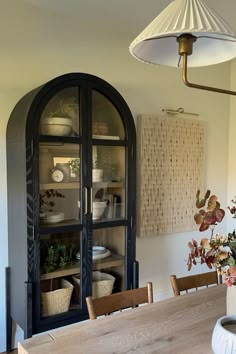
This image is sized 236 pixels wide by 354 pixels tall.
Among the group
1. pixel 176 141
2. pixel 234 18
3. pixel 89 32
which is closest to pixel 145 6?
pixel 89 32

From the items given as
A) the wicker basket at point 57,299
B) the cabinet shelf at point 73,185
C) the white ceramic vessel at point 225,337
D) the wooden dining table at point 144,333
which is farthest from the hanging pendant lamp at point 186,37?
the wicker basket at point 57,299

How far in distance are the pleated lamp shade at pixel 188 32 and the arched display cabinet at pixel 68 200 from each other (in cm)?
99

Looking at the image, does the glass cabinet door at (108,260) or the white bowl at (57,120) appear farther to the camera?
the glass cabinet door at (108,260)

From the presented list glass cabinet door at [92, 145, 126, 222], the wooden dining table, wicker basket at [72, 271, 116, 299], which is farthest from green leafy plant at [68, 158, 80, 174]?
the wooden dining table

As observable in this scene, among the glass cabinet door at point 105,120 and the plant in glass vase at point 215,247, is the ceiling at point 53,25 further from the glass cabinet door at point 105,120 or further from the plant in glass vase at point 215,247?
the plant in glass vase at point 215,247

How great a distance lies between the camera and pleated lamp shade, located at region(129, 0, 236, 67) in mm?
863

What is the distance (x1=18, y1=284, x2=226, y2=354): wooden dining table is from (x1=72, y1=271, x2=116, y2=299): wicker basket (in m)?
0.89

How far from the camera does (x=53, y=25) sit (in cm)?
238

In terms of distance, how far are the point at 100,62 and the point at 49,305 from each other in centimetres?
187

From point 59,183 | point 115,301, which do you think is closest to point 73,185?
point 59,183

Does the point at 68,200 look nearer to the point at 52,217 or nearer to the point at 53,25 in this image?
the point at 52,217

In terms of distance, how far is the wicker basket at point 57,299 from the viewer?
2.05 m

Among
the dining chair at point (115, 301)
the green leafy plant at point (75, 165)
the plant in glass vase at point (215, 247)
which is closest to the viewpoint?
the plant in glass vase at point (215, 247)

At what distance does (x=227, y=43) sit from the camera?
111cm
